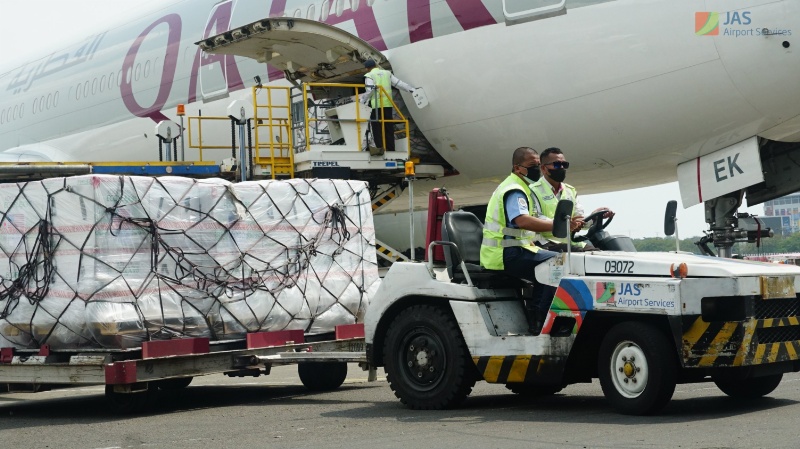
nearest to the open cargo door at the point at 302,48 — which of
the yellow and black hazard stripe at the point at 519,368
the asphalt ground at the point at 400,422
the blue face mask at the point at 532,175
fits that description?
the asphalt ground at the point at 400,422

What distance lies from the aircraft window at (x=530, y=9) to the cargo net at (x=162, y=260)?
3.70m

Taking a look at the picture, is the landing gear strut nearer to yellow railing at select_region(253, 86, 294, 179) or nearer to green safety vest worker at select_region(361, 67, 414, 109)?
green safety vest worker at select_region(361, 67, 414, 109)

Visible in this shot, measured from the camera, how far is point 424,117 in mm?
14000

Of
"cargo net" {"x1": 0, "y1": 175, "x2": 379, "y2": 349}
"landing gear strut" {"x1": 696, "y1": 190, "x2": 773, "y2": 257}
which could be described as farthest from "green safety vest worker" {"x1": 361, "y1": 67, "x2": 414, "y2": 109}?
"landing gear strut" {"x1": 696, "y1": 190, "x2": 773, "y2": 257}

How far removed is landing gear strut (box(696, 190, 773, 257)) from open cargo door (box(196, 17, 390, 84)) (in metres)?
4.57

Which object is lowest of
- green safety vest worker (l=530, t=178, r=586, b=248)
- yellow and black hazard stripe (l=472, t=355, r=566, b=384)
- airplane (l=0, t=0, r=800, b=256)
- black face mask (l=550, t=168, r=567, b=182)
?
yellow and black hazard stripe (l=472, t=355, r=566, b=384)

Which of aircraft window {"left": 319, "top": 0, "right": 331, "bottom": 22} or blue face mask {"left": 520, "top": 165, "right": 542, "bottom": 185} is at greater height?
aircraft window {"left": 319, "top": 0, "right": 331, "bottom": 22}

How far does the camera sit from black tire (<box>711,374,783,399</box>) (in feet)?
24.7

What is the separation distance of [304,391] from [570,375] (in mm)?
3706

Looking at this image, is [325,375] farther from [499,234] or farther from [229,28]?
[229,28]

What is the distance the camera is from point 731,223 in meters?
11.9

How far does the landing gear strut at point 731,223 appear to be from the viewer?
1184cm

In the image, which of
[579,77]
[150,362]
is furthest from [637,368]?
[579,77]

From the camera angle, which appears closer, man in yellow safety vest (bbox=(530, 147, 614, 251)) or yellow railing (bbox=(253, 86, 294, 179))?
→ man in yellow safety vest (bbox=(530, 147, 614, 251))
